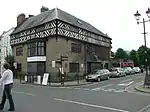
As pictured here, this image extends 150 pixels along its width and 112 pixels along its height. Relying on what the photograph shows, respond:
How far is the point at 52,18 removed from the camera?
36312 mm

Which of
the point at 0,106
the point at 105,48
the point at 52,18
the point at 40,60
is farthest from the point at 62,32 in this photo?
the point at 0,106

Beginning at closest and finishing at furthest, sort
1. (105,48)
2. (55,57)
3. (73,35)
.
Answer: (55,57), (73,35), (105,48)

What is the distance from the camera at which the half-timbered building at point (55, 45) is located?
35.5 m

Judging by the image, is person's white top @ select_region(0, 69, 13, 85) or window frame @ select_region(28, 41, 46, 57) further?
window frame @ select_region(28, 41, 46, 57)

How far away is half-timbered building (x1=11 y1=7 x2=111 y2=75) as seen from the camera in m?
35.5

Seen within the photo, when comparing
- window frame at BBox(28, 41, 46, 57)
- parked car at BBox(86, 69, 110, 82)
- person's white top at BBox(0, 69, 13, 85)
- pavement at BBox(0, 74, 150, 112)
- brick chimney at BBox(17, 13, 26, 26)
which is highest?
brick chimney at BBox(17, 13, 26, 26)

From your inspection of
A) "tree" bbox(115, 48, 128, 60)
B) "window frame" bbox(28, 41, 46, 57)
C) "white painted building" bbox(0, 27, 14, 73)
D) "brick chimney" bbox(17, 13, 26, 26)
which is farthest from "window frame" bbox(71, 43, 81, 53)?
"tree" bbox(115, 48, 128, 60)

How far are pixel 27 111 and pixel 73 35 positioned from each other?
96.0 feet

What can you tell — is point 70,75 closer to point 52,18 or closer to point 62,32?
→ point 62,32

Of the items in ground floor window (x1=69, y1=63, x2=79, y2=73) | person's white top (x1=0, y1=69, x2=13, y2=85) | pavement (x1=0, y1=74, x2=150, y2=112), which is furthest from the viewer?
ground floor window (x1=69, y1=63, x2=79, y2=73)

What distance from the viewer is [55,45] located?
35.1 metres

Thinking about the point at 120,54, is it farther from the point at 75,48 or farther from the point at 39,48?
the point at 39,48

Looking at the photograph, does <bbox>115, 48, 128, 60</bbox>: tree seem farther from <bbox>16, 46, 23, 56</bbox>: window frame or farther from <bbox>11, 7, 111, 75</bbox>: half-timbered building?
<bbox>16, 46, 23, 56</bbox>: window frame

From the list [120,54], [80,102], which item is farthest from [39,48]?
[120,54]
